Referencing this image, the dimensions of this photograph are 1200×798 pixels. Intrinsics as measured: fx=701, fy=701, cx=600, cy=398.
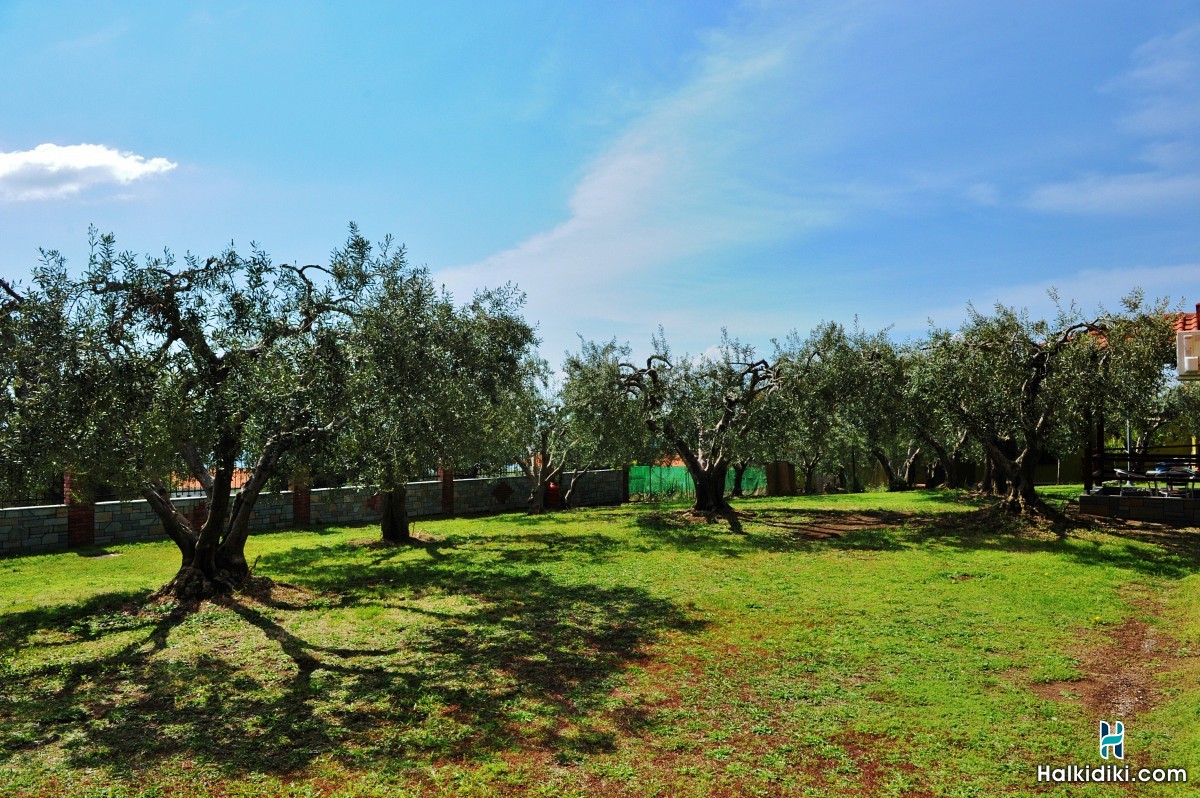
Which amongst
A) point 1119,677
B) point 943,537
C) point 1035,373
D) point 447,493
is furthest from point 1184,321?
point 447,493

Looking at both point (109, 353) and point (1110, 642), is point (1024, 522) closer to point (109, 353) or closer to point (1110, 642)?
point (1110, 642)

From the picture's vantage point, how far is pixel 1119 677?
747 cm

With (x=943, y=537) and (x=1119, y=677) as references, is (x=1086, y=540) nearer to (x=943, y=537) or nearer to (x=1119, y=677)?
(x=943, y=537)

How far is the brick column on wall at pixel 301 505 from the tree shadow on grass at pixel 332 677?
1058cm

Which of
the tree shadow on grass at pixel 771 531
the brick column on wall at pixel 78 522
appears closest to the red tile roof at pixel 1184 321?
the tree shadow on grass at pixel 771 531

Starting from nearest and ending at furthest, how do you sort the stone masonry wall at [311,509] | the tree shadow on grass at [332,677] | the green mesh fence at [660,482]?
the tree shadow on grass at [332,677], the stone masonry wall at [311,509], the green mesh fence at [660,482]

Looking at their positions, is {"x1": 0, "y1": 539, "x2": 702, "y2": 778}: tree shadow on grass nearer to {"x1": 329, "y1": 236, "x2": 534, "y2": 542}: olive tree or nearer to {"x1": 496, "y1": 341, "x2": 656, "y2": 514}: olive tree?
{"x1": 329, "y1": 236, "x2": 534, "y2": 542}: olive tree

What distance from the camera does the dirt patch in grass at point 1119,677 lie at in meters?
6.70

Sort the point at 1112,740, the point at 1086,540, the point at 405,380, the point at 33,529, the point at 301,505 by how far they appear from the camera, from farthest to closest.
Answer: the point at 301,505 → the point at 33,529 → the point at 1086,540 → the point at 405,380 → the point at 1112,740

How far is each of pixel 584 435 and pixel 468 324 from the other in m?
10.7

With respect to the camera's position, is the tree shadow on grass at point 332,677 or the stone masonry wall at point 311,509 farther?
the stone masonry wall at point 311,509

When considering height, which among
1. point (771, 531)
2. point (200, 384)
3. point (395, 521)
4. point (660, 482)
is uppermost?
point (200, 384)

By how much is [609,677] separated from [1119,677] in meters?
5.44

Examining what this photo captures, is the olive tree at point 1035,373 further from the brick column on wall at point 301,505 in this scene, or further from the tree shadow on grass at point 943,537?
the brick column on wall at point 301,505
